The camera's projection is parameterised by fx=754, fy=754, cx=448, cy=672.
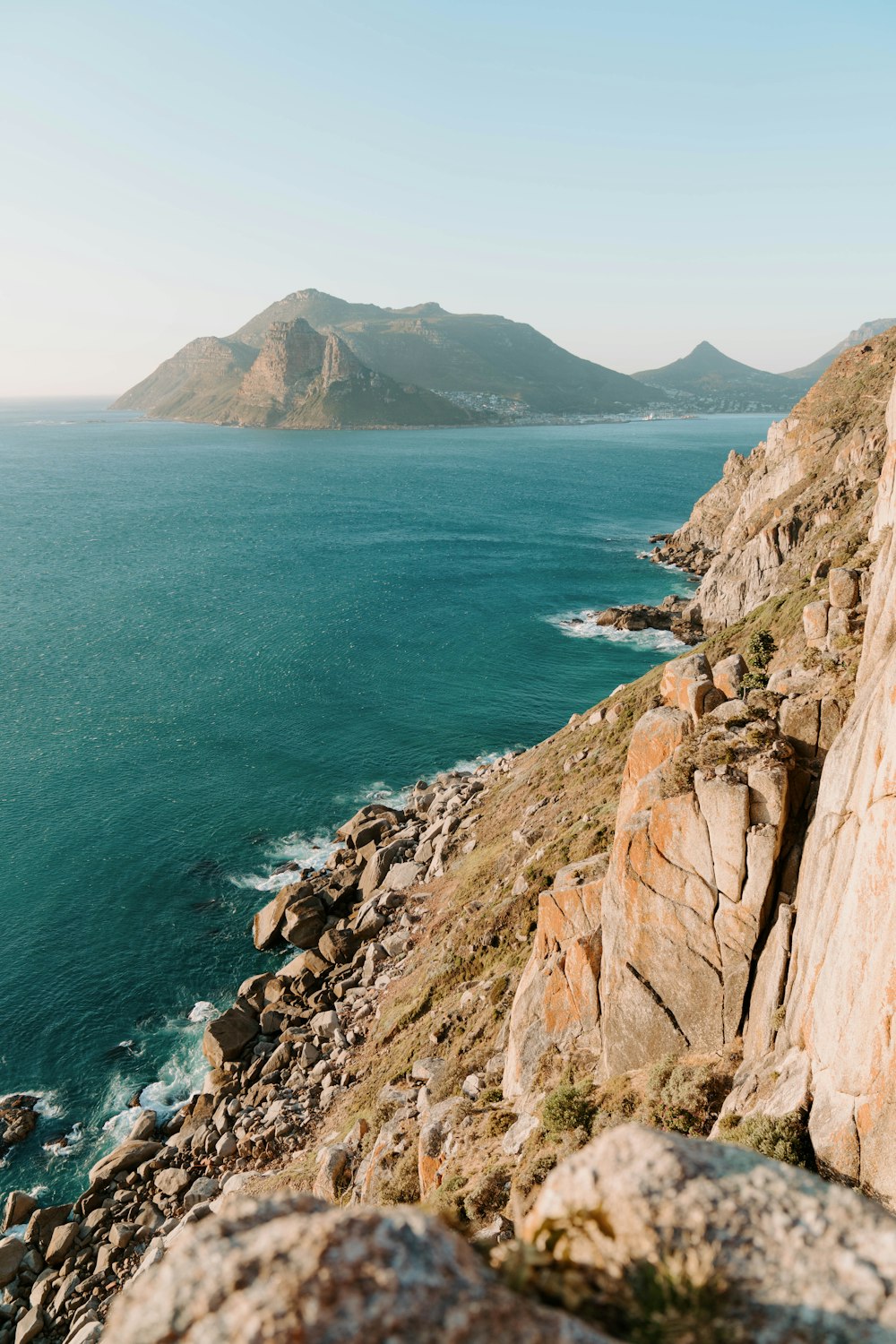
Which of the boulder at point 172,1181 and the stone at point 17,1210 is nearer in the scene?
the boulder at point 172,1181

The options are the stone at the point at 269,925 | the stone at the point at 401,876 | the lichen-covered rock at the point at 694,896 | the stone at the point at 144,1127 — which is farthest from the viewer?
the stone at the point at 401,876

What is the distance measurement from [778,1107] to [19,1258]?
102ft

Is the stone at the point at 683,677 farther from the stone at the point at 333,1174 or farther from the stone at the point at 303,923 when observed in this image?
the stone at the point at 303,923

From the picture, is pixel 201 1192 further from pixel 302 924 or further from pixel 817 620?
pixel 817 620

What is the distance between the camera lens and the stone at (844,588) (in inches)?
923

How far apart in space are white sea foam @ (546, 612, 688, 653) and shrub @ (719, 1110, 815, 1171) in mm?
72894

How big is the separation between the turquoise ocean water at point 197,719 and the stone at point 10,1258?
312 centimetres

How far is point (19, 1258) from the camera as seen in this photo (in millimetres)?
29344

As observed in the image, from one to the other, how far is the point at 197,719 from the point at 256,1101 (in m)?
40.9

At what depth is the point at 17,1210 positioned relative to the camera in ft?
102

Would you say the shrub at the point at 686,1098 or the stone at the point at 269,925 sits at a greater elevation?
the shrub at the point at 686,1098

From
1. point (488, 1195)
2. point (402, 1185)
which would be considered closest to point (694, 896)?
point (488, 1195)

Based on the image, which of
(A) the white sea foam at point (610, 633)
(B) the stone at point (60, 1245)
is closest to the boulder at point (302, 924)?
(B) the stone at point (60, 1245)

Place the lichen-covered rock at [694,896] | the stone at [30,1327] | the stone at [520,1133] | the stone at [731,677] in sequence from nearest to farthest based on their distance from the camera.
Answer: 1. the lichen-covered rock at [694,896]
2. the stone at [520,1133]
3. the stone at [731,677]
4. the stone at [30,1327]
